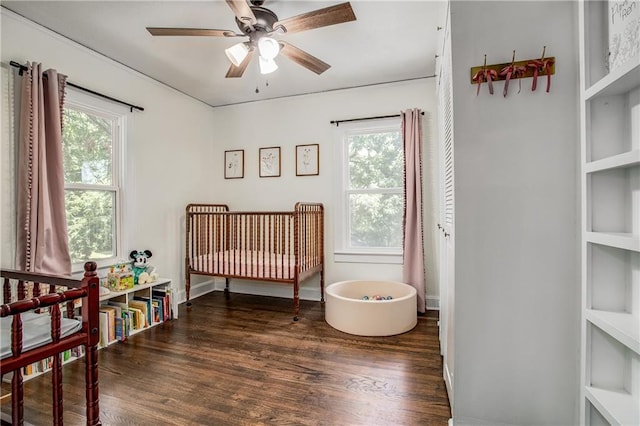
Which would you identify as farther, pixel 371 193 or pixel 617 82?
pixel 371 193

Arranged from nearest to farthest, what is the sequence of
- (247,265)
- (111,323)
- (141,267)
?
(111,323) < (141,267) < (247,265)

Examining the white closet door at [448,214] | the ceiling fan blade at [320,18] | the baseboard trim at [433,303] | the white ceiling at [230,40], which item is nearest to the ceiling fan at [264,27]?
the ceiling fan blade at [320,18]

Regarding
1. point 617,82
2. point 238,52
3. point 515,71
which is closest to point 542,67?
point 515,71

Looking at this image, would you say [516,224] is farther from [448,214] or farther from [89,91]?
[89,91]

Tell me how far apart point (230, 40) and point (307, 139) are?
1420 mm

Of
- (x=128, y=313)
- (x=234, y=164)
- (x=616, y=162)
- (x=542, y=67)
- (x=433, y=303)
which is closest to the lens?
(x=616, y=162)

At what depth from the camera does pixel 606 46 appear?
3.60 feet

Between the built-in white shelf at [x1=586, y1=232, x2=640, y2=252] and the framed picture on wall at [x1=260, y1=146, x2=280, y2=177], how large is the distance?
3.12 metres

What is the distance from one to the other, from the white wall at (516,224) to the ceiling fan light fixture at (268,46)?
1.06m

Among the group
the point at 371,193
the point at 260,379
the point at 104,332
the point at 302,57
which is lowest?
the point at 260,379

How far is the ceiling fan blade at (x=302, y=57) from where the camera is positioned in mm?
2116

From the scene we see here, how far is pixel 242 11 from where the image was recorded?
5.78 feet

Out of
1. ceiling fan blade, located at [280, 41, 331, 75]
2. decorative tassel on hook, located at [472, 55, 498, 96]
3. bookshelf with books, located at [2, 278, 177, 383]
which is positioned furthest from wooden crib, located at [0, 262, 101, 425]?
decorative tassel on hook, located at [472, 55, 498, 96]

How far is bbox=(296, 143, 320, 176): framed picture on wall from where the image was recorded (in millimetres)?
3629
